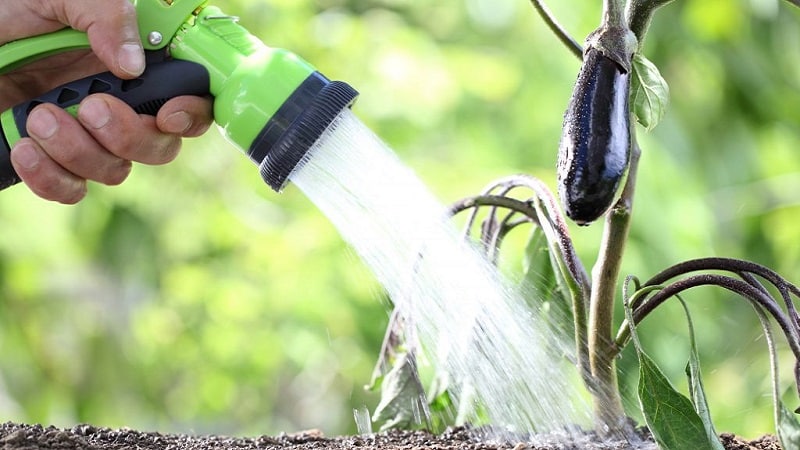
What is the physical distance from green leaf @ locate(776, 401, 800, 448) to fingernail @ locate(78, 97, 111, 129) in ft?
2.45

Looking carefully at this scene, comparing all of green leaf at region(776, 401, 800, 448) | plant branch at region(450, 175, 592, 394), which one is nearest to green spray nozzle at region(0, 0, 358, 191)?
plant branch at region(450, 175, 592, 394)

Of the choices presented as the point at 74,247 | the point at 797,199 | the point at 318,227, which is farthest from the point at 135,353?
the point at 797,199

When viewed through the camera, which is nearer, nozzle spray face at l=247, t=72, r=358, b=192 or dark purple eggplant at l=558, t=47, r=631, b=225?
dark purple eggplant at l=558, t=47, r=631, b=225

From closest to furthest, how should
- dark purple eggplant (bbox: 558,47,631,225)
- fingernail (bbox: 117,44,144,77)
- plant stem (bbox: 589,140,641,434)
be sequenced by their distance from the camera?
dark purple eggplant (bbox: 558,47,631,225)
plant stem (bbox: 589,140,641,434)
fingernail (bbox: 117,44,144,77)

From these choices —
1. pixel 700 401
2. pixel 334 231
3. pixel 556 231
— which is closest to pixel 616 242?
pixel 556 231

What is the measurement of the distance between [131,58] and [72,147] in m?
0.18

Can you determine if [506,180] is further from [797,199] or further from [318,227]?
[797,199]

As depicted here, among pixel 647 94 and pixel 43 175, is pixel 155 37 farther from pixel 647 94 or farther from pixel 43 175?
pixel 647 94

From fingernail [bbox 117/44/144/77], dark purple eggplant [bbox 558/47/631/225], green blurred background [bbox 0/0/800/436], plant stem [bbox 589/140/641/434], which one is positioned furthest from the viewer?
green blurred background [bbox 0/0/800/436]

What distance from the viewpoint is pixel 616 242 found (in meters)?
1.00

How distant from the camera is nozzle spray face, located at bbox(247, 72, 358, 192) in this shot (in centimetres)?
106

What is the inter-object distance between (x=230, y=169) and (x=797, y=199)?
1941 millimetres

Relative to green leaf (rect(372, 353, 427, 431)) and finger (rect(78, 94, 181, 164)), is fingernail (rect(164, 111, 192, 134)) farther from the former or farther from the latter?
green leaf (rect(372, 353, 427, 431))

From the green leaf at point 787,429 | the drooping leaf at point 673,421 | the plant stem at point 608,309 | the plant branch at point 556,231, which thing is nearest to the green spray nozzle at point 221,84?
the plant branch at point 556,231
